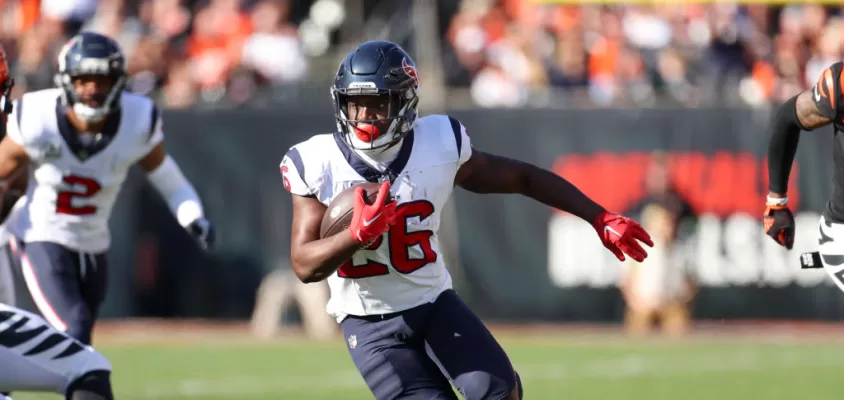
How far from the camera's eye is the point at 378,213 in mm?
4590

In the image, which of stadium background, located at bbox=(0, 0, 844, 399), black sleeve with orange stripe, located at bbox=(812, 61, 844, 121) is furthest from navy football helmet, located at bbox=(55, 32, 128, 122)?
stadium background, located at bbox=(0, 0, 844, 399)

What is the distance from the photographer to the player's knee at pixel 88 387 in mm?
5012

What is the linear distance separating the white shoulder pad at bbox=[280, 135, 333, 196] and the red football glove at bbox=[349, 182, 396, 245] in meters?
0.43

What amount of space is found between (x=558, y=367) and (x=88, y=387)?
237 inches

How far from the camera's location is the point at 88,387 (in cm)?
503

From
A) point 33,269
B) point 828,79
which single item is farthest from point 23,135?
point 828,79

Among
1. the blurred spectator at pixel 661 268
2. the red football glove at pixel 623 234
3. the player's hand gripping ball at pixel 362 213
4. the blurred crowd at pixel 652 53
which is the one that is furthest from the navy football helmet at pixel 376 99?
the blurred crowd at pixel 652 53

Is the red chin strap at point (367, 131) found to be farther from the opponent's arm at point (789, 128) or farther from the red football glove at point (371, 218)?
the opponent's arm at point (789, 128)

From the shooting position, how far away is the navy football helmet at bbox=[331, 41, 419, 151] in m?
5.02

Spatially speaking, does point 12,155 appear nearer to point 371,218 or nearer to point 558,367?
point 371,218

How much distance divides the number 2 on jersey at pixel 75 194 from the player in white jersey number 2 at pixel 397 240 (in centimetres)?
209

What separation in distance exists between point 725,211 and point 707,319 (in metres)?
1.08

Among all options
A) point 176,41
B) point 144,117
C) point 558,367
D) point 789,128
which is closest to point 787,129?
point 789,128

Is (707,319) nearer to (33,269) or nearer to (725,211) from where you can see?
(725,211)
